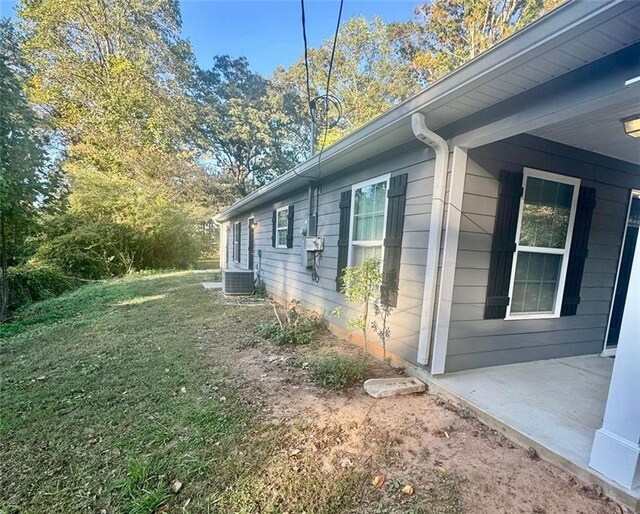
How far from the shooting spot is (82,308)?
5766mm

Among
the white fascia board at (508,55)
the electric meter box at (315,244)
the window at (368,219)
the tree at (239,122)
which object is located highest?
the tree at (239,122)

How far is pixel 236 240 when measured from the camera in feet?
36.0

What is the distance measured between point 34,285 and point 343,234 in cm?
762

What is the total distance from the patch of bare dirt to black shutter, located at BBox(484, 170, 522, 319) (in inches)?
41.2

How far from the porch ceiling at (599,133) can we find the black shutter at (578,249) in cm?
41

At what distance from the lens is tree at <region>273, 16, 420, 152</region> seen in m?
13.4

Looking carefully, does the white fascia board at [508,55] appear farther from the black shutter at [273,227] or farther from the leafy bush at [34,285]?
Result: the leafy bush at [34,285]

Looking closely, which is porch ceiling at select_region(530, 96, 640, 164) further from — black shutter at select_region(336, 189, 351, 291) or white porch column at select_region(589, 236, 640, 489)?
black shutter at select_region(336, 189, 351, 291)

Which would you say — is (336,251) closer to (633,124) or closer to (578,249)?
(578,249)

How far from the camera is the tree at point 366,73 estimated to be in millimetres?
13406

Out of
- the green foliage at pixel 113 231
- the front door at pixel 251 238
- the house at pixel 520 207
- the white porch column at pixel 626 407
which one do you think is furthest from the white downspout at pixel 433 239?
the green foliage at pixel 113 231

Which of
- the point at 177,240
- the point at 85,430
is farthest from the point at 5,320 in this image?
the point at 177,240

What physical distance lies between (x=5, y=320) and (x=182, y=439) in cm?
533

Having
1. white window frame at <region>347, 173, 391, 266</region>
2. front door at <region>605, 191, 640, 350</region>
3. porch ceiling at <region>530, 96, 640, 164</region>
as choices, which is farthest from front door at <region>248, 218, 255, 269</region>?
front door at <region>605, 191, 640, 350</region>
